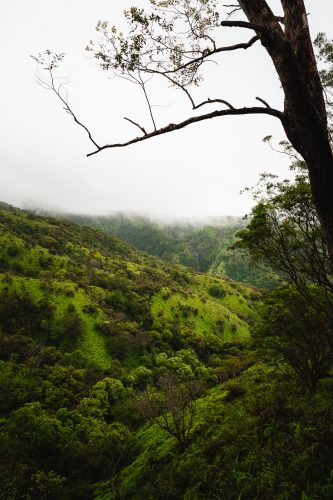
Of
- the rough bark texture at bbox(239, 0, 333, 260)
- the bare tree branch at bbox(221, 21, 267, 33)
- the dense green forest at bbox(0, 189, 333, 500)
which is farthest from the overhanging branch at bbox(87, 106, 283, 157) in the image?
the dense green forest at bbox(0, 189, 333, 500)

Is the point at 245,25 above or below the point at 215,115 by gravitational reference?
above

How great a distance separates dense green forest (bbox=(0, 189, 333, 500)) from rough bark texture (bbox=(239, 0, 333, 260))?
327 inches

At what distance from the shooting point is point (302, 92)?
3088 millimetres

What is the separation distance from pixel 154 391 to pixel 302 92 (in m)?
44.0

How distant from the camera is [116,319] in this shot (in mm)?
61594

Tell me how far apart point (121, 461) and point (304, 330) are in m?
19.2

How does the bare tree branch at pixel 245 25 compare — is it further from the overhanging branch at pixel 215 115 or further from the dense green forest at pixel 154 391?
the dense green forest at pixel 154 391

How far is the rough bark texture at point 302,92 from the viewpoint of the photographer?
10.2 feet

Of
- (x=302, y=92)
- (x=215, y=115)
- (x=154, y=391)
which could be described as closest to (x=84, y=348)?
(x=154, y=391)

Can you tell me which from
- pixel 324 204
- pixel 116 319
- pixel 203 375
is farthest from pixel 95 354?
pixel 324 204

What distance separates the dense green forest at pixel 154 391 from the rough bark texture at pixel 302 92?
8300 millimetres

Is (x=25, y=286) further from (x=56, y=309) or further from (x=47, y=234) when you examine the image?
(x=47, y=234)

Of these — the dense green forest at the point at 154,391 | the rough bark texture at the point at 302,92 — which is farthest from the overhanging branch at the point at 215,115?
the dense green forest at the point at 154,391

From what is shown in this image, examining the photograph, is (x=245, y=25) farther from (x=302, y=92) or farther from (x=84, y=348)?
(x=84, y=348)
